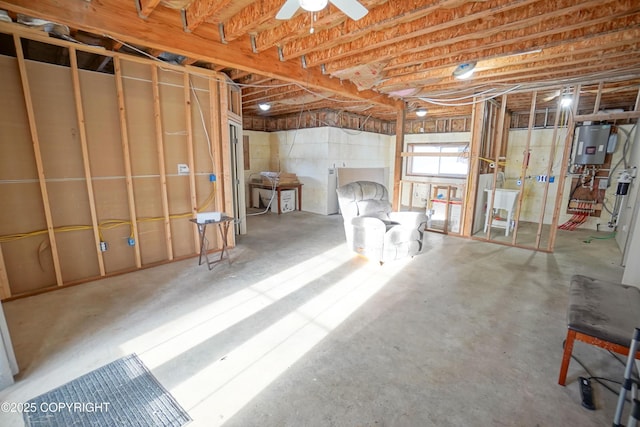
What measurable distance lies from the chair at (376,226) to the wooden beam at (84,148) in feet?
9.99

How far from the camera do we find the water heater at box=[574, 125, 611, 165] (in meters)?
5.44

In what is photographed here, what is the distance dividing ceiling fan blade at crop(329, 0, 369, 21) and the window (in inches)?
251

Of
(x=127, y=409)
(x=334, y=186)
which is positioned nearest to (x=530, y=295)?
(x=127, y=409)

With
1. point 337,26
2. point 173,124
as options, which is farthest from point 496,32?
point 173,124

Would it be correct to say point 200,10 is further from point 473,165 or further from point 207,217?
point 473,165

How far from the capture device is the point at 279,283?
10.8 ft

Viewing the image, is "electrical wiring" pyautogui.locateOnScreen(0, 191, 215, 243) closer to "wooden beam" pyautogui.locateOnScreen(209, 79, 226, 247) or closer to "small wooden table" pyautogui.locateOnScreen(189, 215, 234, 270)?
"wooden beam" pyautogui.locateOnScreen(209, 79, 226, 247)

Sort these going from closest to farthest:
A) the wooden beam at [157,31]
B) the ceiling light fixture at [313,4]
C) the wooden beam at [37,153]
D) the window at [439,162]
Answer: the ceiling light fixture at [313,4] → the wooden beam at [157,31] → the wooden beam at [37,153] → the window at [439,162]

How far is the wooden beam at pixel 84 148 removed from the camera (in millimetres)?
2924

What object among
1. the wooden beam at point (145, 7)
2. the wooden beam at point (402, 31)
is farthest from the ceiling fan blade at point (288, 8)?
the wooden beam at point (145, 7)

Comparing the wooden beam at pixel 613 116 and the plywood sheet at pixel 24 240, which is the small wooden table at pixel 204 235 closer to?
the plywood sheet at pixel 24 240

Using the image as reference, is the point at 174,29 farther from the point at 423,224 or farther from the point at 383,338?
the point at 423,224

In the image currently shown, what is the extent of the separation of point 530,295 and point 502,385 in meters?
1.66

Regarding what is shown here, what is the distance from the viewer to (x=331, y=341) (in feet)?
7.49
